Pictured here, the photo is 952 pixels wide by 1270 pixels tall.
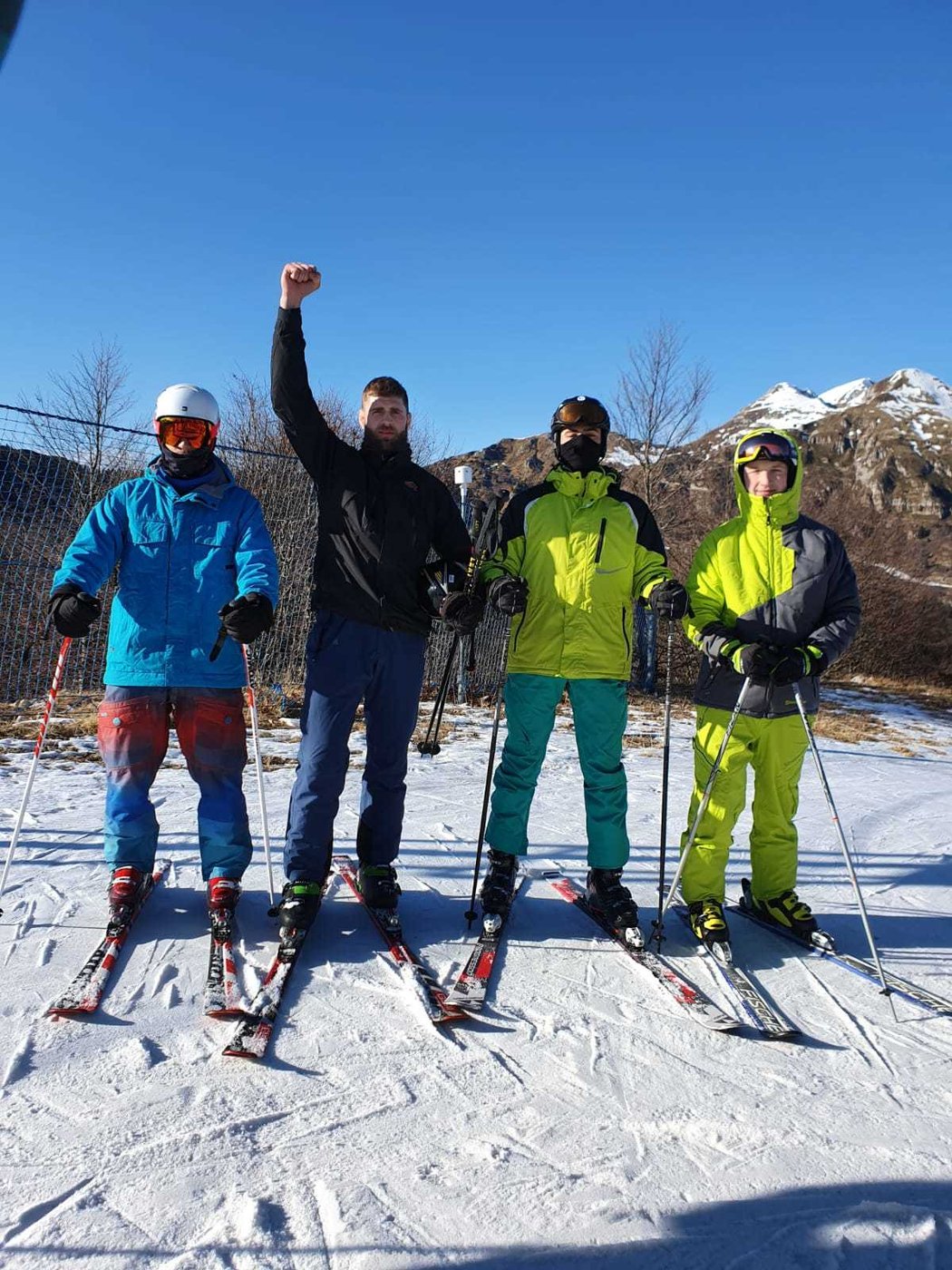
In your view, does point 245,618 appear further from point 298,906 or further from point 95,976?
point 95,976

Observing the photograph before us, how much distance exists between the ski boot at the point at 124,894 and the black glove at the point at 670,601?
91.3 inches

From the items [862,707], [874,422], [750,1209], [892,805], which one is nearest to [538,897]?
[750,1209]

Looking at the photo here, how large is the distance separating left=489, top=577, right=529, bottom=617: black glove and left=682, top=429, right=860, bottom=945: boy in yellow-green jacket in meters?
0.78

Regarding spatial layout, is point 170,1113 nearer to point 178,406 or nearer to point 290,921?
point 290,921

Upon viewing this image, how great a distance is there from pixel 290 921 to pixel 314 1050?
668 millimetres

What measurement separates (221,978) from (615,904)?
1.56 m

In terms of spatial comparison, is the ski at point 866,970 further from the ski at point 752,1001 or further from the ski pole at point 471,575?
the ski pole at point 471,575

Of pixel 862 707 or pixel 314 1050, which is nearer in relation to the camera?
pixel 314 1050

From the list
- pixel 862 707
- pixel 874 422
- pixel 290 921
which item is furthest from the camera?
pixel 874 422

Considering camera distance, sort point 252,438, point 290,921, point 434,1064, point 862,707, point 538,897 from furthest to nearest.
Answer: point 252,438 < point 862,707 < point 538,897 < point 290,921 < point 434,1064

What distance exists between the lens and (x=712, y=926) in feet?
10.3

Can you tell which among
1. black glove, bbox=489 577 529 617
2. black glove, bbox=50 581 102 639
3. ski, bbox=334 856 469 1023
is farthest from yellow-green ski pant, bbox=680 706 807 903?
black glove, bbox=50 581 102 639

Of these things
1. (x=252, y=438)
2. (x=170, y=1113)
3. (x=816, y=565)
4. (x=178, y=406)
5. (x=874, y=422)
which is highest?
(x=874, y=422)

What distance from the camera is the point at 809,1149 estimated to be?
196 centimetres
